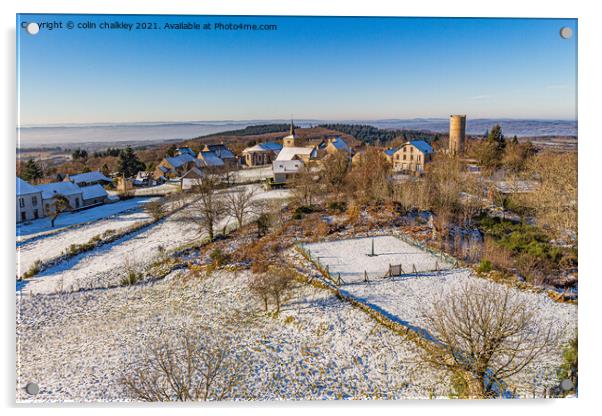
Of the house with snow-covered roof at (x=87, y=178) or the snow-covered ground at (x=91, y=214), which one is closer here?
the snow-covered ground at (x=91, y=214)

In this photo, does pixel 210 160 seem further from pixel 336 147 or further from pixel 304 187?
pixel 336 147

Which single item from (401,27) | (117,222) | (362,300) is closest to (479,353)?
(362,300)

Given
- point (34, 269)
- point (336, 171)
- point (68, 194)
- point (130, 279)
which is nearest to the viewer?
point (34, 269)

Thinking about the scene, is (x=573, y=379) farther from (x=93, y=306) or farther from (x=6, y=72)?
(x=6, y=72)

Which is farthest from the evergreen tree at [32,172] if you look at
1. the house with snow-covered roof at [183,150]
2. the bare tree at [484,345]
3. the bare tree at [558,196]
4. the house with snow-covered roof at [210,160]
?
the bare tree at [558,196]

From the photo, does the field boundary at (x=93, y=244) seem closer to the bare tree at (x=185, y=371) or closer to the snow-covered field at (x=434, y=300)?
the bare tree at (x=185, y=371)

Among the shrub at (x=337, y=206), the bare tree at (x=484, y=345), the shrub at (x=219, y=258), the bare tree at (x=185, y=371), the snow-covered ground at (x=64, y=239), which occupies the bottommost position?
the bare tree at (x=185, y=371)

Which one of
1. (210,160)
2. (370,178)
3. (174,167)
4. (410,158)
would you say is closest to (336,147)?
(370,178)
